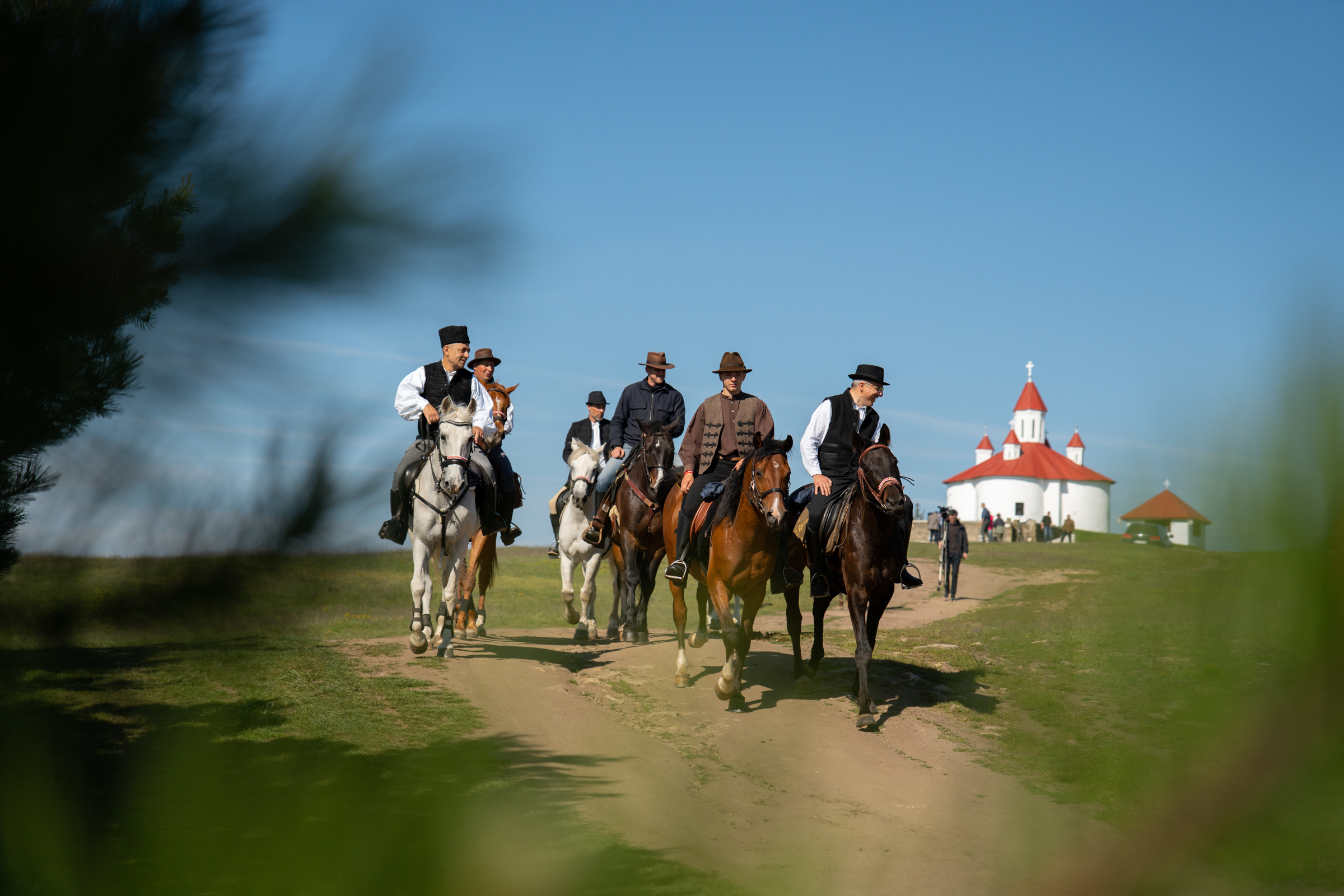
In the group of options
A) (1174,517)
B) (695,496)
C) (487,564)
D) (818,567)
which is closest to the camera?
(1174,517)

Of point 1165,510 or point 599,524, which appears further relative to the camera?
point 599,524

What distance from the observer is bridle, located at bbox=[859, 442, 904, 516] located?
8406 mm

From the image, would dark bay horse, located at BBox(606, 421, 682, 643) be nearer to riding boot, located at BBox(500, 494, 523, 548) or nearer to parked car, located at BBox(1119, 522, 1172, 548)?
riding boot, located at BBox(500, 494, 523, 548)

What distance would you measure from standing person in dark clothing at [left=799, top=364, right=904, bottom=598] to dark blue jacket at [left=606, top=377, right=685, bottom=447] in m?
3.19

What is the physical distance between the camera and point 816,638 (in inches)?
415

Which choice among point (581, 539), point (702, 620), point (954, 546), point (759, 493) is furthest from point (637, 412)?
point (954, 546)

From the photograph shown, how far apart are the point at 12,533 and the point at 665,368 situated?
11.0 m

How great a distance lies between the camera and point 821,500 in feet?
32.1

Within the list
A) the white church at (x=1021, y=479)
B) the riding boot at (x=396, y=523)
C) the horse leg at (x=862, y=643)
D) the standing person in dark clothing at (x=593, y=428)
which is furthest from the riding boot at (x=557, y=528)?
the white church at (x=1021, y=479)

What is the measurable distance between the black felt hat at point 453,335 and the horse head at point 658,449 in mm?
9474

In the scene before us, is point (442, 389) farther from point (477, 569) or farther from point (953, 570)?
point (953, 570)

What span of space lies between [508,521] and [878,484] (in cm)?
503

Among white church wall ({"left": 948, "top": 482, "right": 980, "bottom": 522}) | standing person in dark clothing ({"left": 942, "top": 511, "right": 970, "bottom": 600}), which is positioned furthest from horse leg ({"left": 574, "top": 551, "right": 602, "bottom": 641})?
white church wall ({"left": 948, "top": 482, "right": 980, "bottom": 522})

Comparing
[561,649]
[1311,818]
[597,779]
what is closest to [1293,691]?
Answer: [1311,818]
